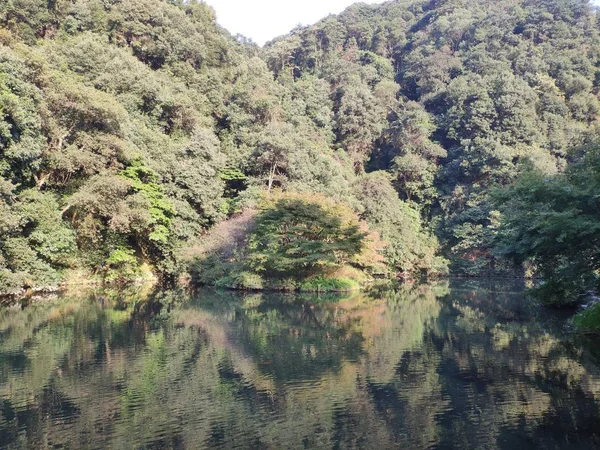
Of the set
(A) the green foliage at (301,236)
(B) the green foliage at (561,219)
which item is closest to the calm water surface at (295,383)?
(B) the green foliage at (561,219)

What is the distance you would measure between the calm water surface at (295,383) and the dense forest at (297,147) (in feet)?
14.9

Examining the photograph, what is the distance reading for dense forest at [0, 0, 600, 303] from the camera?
23.2m

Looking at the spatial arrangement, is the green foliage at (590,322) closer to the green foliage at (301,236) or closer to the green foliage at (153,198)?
the green foliage at (301,236)

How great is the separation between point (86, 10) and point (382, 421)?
1806 inches

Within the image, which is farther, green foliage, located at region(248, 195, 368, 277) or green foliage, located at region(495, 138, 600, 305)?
green foliage, located at region(248, 195, 368, 277)

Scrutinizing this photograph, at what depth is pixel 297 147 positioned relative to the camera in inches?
1537

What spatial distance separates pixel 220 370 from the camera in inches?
388

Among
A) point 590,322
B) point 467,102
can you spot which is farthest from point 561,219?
point 467,102

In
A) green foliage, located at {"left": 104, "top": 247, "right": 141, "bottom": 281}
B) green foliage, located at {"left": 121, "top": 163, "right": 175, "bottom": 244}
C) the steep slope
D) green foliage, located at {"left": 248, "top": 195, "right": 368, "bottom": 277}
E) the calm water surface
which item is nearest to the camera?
the calm water surface

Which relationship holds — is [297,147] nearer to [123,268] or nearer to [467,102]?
[123,268]

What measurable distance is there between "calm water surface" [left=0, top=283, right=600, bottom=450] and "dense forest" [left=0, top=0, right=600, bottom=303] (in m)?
4.55

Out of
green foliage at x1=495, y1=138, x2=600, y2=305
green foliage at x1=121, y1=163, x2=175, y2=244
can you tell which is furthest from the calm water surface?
green foliage at x1=121, y1=163, x2=175, y2=244

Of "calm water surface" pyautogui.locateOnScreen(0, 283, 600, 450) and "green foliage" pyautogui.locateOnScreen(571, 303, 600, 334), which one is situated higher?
"green foliage" pyautogui.locateOnScreen(571, 303, 600, 334)

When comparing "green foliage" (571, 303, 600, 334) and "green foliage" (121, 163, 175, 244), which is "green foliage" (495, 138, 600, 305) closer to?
"green foliage" (571, 303, 600, 334)
